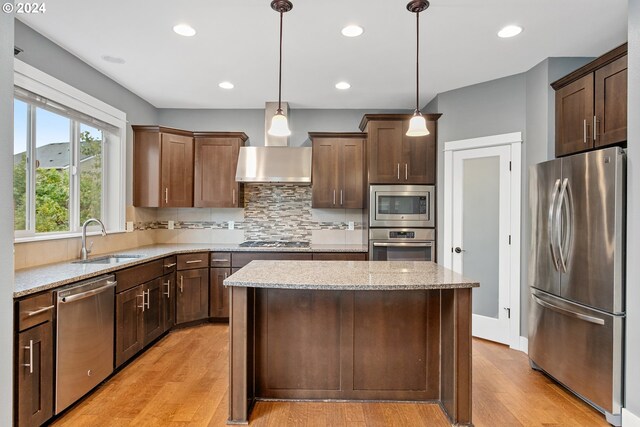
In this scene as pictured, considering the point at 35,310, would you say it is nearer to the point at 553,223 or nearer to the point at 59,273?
the point at 59,273

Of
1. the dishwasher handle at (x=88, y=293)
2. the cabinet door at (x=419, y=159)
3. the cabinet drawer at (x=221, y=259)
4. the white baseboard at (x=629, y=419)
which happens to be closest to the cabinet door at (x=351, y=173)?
the cabinet door at (x=419, y=159)

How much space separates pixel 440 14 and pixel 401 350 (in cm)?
233

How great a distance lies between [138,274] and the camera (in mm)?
3211

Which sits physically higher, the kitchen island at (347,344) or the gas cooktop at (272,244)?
the gas cooktop at (272,244)

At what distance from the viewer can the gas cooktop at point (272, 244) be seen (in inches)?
170

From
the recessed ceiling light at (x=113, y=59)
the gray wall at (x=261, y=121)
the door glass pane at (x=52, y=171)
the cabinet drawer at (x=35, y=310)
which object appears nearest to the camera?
the cabinet drawer at (x=35, y=310)

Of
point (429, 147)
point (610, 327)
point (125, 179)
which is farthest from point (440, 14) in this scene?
point (125, 179)

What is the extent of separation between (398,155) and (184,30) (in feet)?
8.19

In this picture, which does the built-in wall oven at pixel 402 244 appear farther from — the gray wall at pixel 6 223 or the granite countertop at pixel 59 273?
the gray wall at pixel 6 223

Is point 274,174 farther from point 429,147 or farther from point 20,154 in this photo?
point 20,154

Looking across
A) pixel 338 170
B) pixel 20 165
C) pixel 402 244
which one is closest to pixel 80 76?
pixel 20 165

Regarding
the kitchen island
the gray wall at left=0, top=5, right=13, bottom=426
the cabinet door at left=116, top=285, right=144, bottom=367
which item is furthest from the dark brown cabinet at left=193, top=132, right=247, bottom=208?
the gray wall at left=0, top=5, right=13, bottom=426

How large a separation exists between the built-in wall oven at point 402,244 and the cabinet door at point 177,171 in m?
2.30

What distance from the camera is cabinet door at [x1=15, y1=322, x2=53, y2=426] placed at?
76.9 inches
